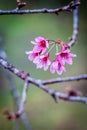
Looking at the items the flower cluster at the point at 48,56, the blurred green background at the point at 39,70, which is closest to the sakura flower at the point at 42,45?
the flower cluster at the point at 48,56

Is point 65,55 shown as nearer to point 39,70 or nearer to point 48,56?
point 48,56

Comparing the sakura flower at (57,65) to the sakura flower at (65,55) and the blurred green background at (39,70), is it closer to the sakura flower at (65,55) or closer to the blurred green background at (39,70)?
the sakura flower at (65,55)

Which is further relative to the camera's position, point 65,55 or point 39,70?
point 39,70

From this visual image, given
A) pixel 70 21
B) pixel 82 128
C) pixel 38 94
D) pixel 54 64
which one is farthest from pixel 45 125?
pixel 54 64

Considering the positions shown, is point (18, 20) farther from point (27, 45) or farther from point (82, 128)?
point (82, 128)

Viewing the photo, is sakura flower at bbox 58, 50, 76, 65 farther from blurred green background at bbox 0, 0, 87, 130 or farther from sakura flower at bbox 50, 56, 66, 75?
blurred green background at bbox 0, 0, 87, 130

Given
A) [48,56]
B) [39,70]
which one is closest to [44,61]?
[48,56]

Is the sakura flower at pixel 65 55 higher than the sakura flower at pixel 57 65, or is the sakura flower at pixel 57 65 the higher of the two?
the sakura flower at pixel 65 55

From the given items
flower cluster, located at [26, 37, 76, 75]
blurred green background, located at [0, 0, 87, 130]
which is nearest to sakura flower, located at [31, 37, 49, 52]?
flower cluster, located at [26, 37, 76, 75]

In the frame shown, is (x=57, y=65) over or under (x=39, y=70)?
over
